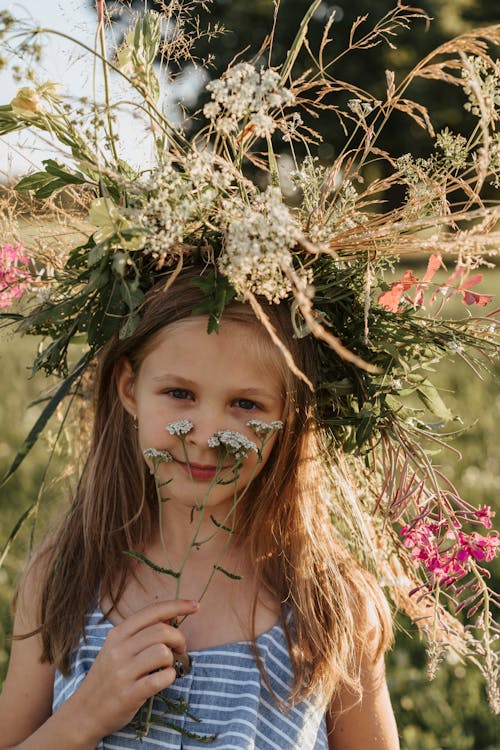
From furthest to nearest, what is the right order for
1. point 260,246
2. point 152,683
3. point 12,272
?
point 12,272 < point 152,683 < point 260,246

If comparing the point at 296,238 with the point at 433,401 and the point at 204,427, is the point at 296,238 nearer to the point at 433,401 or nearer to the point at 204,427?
the point at 204,427

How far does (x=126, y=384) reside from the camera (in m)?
2.57

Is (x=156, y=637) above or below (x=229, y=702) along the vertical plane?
above

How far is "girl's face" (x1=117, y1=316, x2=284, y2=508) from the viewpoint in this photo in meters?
2.27

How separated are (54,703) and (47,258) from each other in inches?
50.0

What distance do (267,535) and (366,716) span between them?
59 cm

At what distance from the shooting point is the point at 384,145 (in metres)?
31.5

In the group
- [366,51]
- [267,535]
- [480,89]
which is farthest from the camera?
[366,51]

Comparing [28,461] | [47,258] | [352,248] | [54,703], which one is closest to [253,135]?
[352,248]

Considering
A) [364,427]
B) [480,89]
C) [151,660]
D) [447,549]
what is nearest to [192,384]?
[364,427]

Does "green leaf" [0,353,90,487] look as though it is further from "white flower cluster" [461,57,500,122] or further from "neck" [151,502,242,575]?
"white flower cluster" [461,57,500,122]

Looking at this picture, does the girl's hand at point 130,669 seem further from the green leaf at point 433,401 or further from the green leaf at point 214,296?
the green leaf at point 433,401

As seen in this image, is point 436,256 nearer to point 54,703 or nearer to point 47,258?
point 47,258

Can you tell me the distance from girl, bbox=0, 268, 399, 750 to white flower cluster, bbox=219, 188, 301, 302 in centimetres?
26
